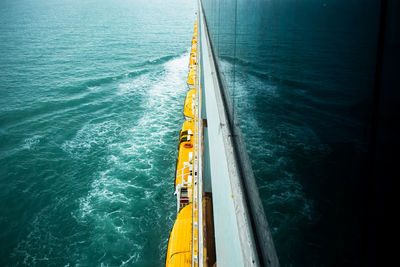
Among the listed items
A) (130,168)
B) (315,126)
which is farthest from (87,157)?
(315,126)

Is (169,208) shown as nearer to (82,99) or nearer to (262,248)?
(262,248)

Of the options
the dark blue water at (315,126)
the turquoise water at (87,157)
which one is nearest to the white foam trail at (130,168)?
the turquoise water at (87,157)

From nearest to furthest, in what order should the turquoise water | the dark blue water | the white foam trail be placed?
1. the dark blue water
2. the turquoise water
3. the white foam trail

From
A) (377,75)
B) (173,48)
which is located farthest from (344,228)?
(173,48)

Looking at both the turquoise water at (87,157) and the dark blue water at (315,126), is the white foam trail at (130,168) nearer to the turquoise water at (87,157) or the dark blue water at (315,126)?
the turquoise water at (87,157)

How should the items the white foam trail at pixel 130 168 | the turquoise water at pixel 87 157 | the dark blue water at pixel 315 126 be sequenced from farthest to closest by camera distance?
1. the white foam trail at pixel 130 168
2. the turquoise water at pixel 87 157
3. the dark blue water at pixel 315 126

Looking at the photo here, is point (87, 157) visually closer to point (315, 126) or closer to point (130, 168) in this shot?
point (130, 168)

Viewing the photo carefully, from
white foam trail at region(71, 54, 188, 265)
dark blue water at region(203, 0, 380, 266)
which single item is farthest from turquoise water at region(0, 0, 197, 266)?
dark blue water at region(203, 0, 380, 266)

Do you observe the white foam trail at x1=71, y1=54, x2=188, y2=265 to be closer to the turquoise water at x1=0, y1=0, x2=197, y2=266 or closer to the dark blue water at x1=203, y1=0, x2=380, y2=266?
the turquoise water at x1=0, y1=0, x2=197, y2=266
